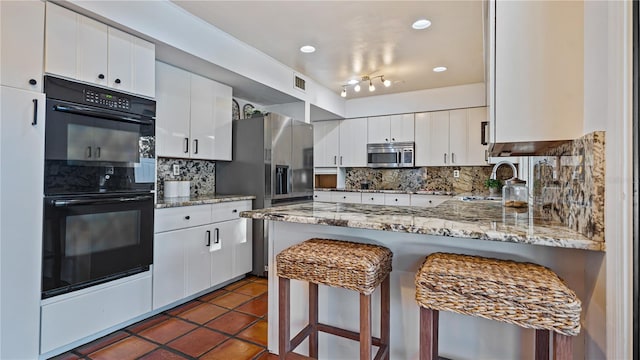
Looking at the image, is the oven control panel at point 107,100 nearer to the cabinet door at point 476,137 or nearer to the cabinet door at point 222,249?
the cabinet door at point 222,249

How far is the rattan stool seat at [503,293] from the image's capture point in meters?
0.89

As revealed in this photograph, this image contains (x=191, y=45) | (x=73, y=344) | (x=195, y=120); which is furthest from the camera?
(x=195, y=120)

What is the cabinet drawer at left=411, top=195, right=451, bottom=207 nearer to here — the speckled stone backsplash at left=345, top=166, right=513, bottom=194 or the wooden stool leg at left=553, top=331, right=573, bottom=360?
the speckled stone backsplash at left=345, top=166, right=513, bottom=194

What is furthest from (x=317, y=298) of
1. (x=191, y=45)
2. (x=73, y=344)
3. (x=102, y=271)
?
(x=191, y=45)

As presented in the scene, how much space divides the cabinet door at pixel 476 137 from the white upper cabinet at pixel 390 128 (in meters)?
0.83

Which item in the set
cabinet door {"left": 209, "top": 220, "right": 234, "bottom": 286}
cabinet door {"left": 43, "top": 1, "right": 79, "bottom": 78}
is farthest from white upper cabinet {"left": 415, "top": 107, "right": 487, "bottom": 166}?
cabinet door {"left": 43, "top": 1, "right": 79, "bottom": 78}

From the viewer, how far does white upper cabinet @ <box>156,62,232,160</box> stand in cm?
282

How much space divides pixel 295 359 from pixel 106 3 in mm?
2475

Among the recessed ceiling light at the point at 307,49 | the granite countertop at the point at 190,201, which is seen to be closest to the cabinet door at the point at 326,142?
the recessed ceiling light at the point at 307,49

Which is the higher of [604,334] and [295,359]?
[604,334]

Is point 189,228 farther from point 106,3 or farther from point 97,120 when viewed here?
point 106,3

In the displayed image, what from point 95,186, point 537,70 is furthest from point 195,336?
point 537,70

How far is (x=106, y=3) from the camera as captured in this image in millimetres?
2035

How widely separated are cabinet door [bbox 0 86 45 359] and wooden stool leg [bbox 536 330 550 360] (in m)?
2.54
